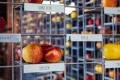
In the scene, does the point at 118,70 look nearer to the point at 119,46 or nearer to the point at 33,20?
the point at 119,46

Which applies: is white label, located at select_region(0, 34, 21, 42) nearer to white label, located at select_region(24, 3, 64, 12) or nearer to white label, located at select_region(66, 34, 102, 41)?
white label, located at select_region(24, 3, 64, 12)

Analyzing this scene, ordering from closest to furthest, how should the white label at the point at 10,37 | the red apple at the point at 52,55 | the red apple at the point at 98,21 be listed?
the white label at the point at 10,37 < the red apple at the point at 52,55 < the red apple at the point at 98,21

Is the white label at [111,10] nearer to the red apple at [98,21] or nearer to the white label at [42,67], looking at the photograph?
the white label at [42,67]

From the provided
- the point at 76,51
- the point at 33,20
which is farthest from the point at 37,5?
the point at 33,20

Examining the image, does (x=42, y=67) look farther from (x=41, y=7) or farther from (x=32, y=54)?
(x=41, y=7)

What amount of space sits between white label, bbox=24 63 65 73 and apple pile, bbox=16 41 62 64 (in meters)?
0.04

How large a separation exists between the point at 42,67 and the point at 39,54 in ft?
0.20

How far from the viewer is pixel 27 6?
108 cm

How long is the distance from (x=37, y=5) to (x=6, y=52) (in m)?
2.23

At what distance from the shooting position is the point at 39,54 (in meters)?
1.12

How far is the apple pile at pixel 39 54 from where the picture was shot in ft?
3.66

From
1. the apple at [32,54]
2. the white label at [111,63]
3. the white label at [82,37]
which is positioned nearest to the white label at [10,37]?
the apple at [32,54]

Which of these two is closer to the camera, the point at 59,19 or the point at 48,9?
the point at 48,9

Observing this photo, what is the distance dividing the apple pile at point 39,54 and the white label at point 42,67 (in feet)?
0.12
